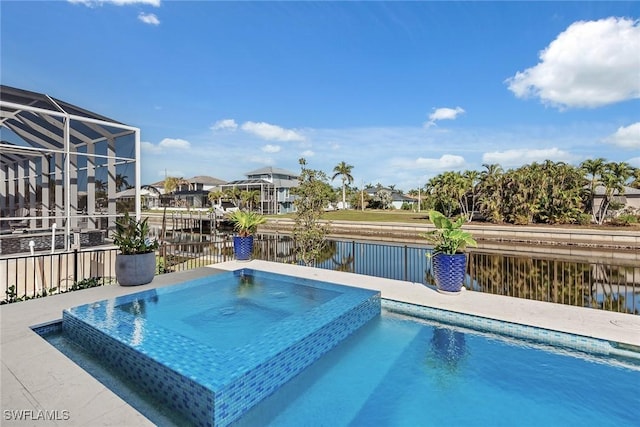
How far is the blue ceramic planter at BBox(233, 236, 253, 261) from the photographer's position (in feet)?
26.0

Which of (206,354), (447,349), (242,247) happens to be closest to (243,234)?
(242,247)

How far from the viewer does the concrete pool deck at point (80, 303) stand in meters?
A: 2.00

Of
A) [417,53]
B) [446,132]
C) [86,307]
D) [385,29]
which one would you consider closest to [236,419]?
[86,307]

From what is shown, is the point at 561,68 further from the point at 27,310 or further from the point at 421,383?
the point at 27,310

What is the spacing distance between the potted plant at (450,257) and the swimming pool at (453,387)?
128 cm

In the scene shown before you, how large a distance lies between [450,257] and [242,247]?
507cm

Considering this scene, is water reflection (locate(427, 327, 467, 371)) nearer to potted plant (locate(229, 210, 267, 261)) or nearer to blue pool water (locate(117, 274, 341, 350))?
blue pool water (locate(117, 274, 341, 350))

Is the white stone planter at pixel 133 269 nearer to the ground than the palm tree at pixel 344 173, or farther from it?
nearer to the ground

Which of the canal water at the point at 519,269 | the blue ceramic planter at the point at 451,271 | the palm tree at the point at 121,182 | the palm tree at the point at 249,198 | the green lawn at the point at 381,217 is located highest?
the palm tree at the point at 249,198

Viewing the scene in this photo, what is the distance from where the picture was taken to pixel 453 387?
2.96 metres

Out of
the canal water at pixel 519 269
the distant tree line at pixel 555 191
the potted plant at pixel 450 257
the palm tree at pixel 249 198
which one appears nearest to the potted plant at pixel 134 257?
the canal water at pixel 519 269

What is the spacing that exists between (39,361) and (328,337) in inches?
107

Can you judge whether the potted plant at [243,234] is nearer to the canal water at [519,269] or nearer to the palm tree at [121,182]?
the canal water at [519,269]

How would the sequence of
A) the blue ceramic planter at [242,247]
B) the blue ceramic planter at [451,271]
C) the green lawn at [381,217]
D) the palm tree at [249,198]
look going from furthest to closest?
the palm tree at [249,198] → the green lawn at [381,217] → the blue ceramic planter at [242,247] → the blue ceramic planter at [451,271]
